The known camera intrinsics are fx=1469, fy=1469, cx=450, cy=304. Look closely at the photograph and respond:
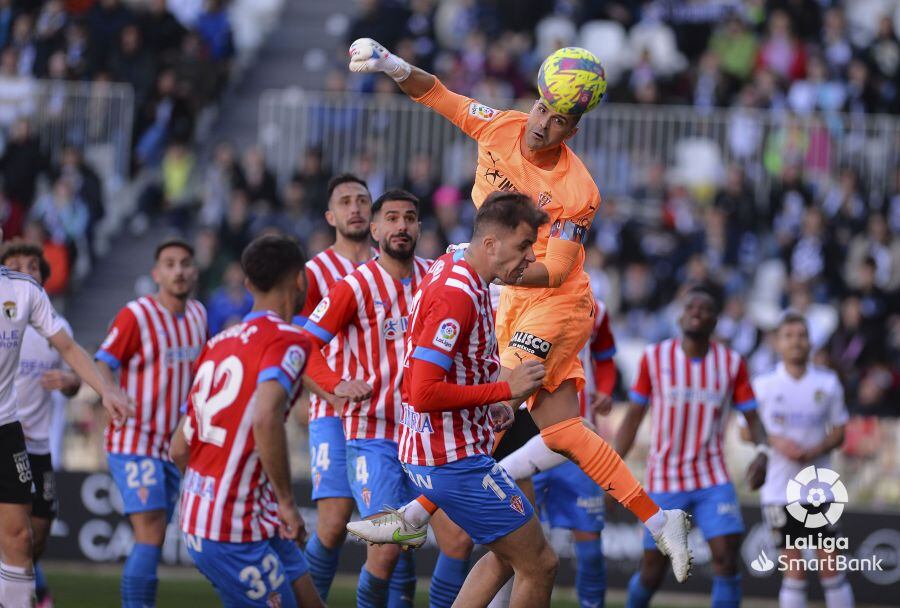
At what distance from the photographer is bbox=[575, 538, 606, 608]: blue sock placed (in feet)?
33.8

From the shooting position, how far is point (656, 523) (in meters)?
7.98

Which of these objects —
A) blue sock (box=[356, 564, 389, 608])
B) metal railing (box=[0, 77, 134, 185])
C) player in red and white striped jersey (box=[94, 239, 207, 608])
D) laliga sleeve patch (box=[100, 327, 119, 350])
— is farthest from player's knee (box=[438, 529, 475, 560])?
metal railing (box=[0, 77, 134, 185])

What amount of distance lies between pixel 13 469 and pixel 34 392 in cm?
217

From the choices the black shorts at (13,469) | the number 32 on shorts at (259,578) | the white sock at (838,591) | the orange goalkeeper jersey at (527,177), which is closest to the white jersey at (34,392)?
the black shorts at (13,469)

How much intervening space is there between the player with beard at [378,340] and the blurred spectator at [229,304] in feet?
25.1

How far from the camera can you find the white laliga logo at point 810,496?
37.3 ft

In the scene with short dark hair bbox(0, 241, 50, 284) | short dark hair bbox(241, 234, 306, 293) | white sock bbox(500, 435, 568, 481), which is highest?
short dark hair bbox(0, 241, 50, 284)

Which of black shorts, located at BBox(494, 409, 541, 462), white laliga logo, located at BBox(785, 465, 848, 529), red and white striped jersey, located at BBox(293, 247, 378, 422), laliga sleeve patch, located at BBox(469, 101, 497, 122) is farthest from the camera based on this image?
white laliga logo, located at BBox(785, 465, 848, 529)

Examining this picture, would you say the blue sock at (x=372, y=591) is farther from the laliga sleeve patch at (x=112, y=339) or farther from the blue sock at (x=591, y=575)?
the laliga sleeve patch at (x=112, y=339)

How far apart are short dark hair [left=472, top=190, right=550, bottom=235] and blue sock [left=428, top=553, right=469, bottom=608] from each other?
2.34m

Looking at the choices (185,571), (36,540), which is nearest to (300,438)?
(185,571)

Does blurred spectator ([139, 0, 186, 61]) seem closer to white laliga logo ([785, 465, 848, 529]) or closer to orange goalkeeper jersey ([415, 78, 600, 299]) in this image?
white laliga logo ([785, 465, 848, 529])

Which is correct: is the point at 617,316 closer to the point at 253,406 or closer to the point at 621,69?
the point at 621,69

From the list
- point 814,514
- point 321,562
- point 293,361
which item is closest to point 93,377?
point 293,361
